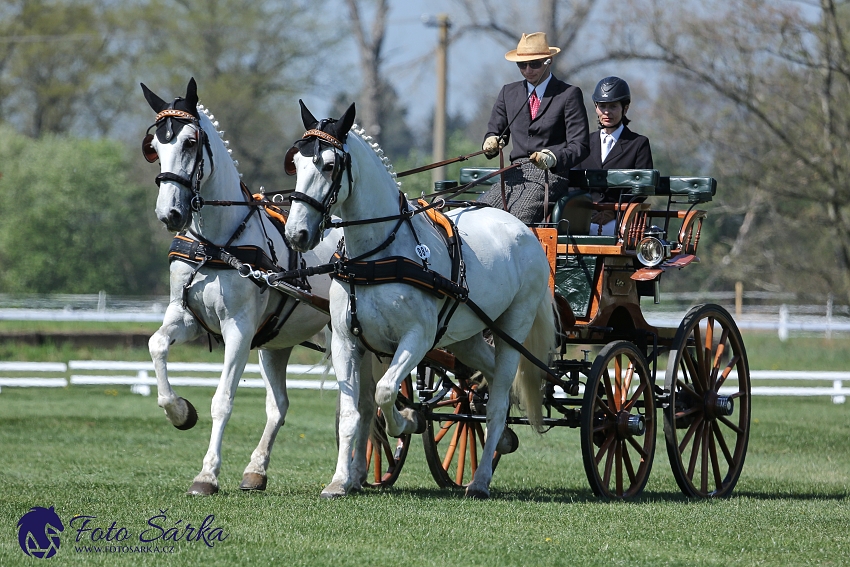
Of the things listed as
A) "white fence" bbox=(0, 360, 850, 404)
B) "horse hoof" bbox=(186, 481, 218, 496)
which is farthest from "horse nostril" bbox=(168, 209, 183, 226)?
"white fence" bbox=(0, 360, 850, 404)

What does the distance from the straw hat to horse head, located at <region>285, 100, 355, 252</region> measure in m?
2.31

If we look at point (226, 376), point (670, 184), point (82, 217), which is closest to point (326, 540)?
point (226, 376)

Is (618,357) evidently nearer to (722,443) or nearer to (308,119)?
(722,443)

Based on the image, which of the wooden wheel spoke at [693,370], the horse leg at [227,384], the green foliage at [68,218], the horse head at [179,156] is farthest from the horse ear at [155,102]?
the green foliage at [68,218]

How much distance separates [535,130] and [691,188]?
124cm

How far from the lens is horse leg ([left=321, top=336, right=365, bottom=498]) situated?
6.98m

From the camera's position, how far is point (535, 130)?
8648 mm

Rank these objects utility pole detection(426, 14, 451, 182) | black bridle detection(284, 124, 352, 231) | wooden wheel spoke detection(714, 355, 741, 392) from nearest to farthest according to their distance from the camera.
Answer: black bridle detection(284, 124, 352, 231) → wooden wheel spoke detection(714, 355, 741, 392) → utility pole detection(426, 14, 451, 182)

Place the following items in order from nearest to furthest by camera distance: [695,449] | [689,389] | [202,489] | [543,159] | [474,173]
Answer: [202,489], [543,159], [695,449], [689,389], [474,173]

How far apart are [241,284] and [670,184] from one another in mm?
3339

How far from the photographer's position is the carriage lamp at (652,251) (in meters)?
8.24

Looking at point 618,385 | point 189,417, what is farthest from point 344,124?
point 618,385

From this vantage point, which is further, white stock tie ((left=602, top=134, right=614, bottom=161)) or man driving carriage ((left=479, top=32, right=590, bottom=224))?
white stock tie ((left=602, top=134, right=614, bottom=161))

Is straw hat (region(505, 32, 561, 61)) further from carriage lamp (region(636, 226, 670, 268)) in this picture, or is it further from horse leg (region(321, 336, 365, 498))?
horse leg (region(321, 336, 365, 498))
